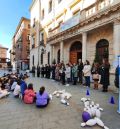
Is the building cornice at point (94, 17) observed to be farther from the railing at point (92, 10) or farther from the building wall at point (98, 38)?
the building wall at point (98, 38)

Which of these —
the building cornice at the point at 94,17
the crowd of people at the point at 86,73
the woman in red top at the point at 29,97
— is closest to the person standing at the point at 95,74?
the crowd of people at the point at 86,73

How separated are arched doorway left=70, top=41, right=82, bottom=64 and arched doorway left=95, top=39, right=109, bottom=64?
3134 millimetres

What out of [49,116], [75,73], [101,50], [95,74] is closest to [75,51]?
[101,50]

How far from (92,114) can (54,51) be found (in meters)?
17.1

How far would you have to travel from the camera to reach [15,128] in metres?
4.90

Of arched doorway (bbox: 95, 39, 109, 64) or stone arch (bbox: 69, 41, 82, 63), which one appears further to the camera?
stone arch (bbox: 69, 41, 82, 63)

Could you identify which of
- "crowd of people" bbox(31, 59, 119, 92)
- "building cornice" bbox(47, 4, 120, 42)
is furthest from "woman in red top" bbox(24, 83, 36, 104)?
"building cornice" bbox(47, 4, 120, 42)

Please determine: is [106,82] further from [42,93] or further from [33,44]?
[33,44]

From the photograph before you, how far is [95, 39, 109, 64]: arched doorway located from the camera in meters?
14.1

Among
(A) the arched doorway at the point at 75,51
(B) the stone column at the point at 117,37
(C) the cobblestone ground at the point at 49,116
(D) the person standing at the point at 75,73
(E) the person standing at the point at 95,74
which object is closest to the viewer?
(C) the cobblestone ground at the point at 49,116

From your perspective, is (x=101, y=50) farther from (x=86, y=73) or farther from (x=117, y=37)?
(x=86, y=73)

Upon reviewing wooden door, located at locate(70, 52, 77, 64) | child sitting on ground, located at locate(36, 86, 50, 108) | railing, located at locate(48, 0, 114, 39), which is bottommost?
child sitting on ground, located at locate(36, 86, 50, 108)

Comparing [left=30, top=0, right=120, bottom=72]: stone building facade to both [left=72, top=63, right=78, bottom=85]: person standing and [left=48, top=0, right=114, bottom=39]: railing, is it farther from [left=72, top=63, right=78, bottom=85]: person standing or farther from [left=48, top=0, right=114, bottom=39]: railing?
[left=72, top=63, right=78, bottom=85]: person standing

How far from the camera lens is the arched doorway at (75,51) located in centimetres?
1806
